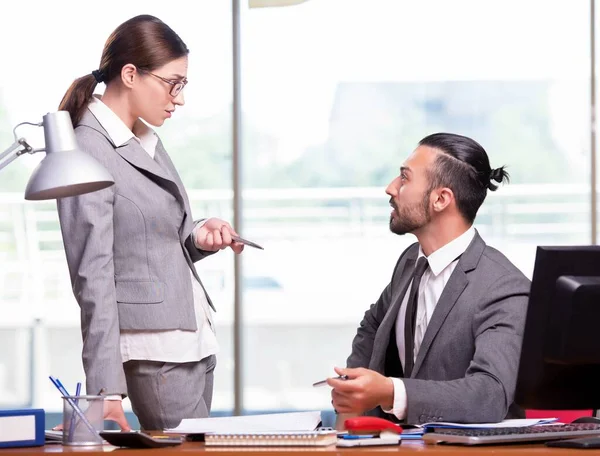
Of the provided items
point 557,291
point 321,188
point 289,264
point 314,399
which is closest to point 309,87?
point 321,188

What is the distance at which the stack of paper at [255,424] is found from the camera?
177cm

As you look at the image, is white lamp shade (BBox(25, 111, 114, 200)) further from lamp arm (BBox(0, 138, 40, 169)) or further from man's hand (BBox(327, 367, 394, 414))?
man's hand (BBox(327, 367, 394, 414))

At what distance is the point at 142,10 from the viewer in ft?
15.4

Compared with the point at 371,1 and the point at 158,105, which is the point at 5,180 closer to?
the point at 371,1

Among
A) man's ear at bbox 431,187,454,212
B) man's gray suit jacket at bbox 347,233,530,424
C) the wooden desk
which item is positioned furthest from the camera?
man's ear at bbox 431,187,454,212

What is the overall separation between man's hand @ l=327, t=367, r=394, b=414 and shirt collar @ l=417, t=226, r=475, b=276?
0.67 meters

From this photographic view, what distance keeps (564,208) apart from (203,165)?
173cm

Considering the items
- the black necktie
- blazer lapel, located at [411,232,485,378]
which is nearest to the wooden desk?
blazer lapel, located at [411,232,485,378]

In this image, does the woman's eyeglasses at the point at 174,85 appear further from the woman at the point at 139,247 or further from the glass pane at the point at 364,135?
the glass pane at the point at 364,135

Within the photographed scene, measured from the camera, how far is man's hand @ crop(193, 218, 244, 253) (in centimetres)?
254

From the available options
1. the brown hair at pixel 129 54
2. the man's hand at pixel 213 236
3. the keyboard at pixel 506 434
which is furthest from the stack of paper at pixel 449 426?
the brown hair at pixel 129 54

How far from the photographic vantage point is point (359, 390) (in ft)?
6.26

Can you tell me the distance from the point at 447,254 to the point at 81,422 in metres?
1.19

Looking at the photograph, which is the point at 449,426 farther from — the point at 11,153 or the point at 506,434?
the point at 11,153
